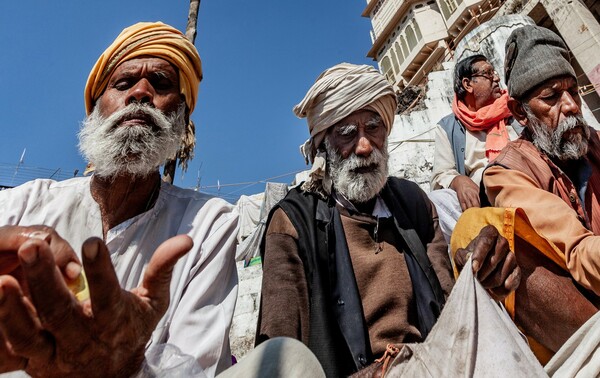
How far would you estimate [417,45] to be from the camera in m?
29.7

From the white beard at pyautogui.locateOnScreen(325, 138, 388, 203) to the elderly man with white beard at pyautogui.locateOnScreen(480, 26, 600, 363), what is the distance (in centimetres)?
71

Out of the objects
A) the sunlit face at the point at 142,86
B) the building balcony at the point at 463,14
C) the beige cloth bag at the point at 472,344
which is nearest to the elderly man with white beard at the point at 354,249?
the beige cloth bag at the point at 472,344

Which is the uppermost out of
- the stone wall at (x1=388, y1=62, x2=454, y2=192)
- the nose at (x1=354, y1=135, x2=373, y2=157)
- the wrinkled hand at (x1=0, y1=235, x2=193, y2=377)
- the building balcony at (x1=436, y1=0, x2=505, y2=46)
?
the building balcony at (x1=436, y1=0, x2=505, y2=46)

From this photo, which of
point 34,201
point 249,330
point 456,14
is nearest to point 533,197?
Result: point 34,201

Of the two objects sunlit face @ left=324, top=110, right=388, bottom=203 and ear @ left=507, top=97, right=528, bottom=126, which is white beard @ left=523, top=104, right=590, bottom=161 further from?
sunlit face @ left=324, top=110, right=388, bottom=203

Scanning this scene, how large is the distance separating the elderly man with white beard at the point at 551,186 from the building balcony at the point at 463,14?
→ 68.9 feet

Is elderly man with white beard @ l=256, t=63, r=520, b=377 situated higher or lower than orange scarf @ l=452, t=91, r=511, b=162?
lower

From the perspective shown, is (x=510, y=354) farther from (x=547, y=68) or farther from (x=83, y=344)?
(x=547, y=68)

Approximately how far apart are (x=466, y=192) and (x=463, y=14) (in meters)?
26.2

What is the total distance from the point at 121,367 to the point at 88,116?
1.85m

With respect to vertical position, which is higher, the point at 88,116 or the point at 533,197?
the point at 88,116

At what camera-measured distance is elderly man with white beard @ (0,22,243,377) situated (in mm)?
798

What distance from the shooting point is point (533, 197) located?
1.83 meters

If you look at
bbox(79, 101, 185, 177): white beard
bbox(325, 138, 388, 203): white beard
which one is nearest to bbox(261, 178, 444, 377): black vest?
bbox(325, 138, 388, 203): white beard
